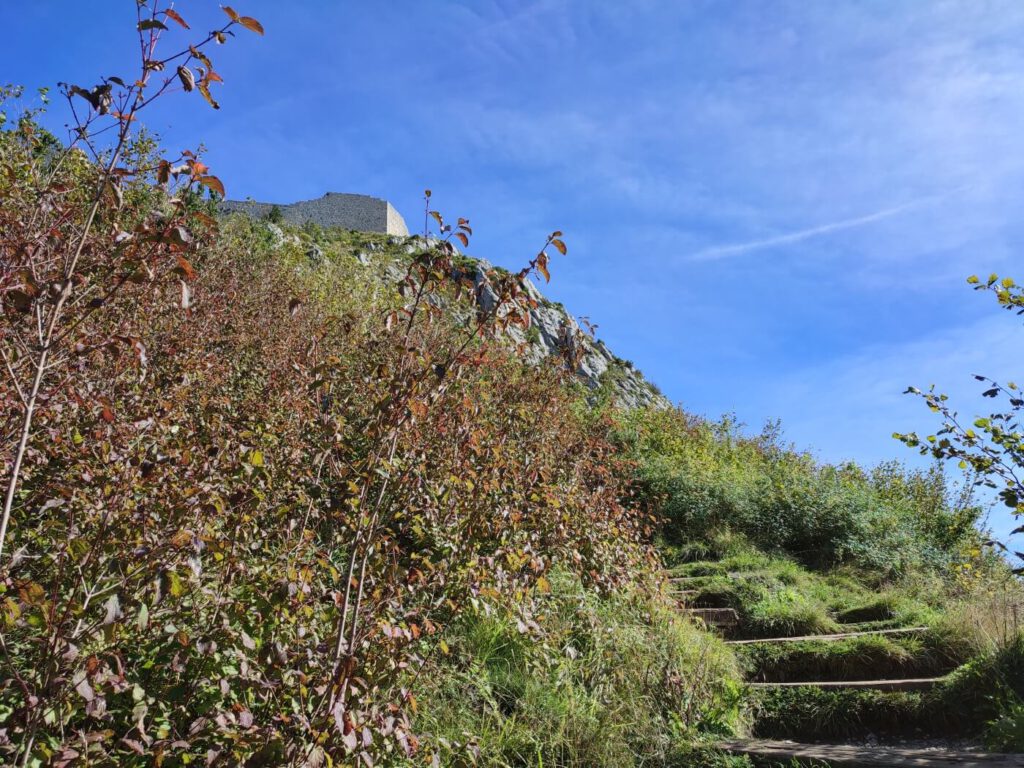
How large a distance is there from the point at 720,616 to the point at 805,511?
3.82 meters

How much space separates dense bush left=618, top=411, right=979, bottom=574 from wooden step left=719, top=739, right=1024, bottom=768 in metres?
4.25

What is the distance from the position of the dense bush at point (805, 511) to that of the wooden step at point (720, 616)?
1682 millimetres

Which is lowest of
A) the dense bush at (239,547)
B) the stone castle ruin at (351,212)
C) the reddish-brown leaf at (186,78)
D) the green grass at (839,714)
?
the green grass at (839,714)

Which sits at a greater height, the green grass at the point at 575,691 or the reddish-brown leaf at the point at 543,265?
the reddish-brown leaf at the point at 543,265

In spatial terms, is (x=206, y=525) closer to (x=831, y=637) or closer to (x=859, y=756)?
(x=859, y=756)

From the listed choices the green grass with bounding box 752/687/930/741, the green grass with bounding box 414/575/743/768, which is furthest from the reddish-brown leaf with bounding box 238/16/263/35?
the green grass with bounding box 752/687/930/741

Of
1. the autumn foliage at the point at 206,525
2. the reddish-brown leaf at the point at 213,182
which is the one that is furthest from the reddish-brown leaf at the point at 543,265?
the reddish-brown leaf at the point at 213,182

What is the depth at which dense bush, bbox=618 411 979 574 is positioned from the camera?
9.48m

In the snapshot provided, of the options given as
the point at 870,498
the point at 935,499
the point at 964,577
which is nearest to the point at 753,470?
the point at 870,498

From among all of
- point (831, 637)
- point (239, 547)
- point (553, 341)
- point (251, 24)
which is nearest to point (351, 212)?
point (553, 341)

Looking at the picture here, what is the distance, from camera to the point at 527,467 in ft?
17.0

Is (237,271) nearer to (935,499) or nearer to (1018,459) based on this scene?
(1018,459)

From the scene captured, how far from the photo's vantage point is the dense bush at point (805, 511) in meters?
9.48

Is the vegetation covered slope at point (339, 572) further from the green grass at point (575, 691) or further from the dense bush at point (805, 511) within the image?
the dense bush at point (805, 511)
